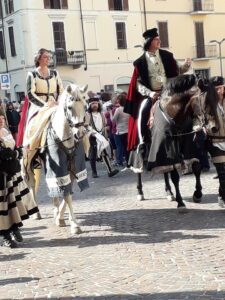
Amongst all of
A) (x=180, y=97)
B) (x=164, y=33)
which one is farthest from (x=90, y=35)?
(x=180, y=97)

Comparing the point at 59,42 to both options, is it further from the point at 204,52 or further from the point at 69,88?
the point at 69,88

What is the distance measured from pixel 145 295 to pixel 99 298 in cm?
40

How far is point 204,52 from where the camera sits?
43.4m

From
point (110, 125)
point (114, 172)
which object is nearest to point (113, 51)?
point (110, 125)

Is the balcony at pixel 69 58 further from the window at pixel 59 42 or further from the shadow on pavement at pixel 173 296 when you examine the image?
the shadow on pavement at pixel 173 296

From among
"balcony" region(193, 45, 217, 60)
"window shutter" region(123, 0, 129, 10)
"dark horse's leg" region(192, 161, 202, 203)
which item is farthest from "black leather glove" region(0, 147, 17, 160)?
"balcony" region(193, 45, 217, 60)

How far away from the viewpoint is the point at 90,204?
9.10m

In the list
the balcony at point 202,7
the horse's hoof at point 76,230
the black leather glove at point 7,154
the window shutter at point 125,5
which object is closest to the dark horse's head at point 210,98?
the horse's hoof at point 76,230

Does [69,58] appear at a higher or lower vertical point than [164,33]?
lower

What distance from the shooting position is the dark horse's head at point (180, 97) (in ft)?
24.1

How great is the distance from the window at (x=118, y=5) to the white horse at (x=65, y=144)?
1307 inches

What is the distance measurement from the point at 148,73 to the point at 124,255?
11.5 ft

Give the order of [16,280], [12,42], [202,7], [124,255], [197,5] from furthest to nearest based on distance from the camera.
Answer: [202,7] < [197,5] < [12,42] < [124,255] < [16,280]

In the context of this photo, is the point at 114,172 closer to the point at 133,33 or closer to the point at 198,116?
the point at 198,116
